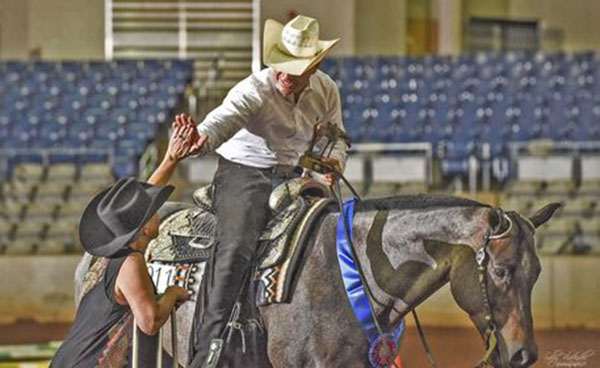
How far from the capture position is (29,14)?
24.1 metres

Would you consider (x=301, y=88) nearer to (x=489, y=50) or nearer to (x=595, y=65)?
(x=595, y=65)

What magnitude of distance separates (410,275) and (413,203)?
1.15 feet

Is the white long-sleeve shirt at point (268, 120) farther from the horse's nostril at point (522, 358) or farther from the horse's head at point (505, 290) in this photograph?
the horse's nostril at point (522, 358)

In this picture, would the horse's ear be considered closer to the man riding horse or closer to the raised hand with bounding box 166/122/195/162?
the man riding horse

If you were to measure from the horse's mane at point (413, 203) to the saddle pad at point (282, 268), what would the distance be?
0.25 meters

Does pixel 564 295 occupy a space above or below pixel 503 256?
below

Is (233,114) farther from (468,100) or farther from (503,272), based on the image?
(468,100)

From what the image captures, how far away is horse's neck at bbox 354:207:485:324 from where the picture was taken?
6.29 m

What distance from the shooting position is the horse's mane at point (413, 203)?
6426mm

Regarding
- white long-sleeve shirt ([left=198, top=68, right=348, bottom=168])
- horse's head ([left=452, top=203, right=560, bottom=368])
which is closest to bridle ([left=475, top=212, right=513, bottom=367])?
horse's head ([left=452, top=203, right=560, bottom=368])

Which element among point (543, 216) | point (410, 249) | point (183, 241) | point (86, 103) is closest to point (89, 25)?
point (86, 103)

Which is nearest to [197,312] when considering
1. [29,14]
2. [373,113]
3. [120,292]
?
[120,292]

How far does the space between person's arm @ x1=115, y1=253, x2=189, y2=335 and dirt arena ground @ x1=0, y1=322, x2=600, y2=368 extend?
4.78m

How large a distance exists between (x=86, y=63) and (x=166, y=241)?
15.4 metres
